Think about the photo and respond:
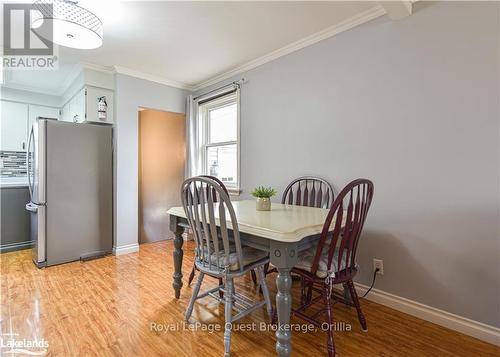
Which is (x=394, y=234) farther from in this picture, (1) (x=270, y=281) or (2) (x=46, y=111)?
(2) (x=46, y=111)

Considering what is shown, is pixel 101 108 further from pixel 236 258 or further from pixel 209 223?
pixel 236 258

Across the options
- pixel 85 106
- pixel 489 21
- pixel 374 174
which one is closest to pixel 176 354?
pixel 374 174

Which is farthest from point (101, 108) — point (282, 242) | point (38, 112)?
point (282, 242)

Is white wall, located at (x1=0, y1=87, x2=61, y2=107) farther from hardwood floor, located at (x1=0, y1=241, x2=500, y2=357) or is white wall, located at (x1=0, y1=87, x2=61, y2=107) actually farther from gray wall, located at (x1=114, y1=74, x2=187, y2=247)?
hardwood floor, located at (x1=0, y1=241, x2=500, y2=357)

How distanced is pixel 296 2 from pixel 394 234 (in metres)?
1.94

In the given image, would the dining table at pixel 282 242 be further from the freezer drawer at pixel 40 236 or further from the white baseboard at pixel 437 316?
the freezer drawer at pixel 40 236

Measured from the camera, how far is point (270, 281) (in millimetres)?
2510

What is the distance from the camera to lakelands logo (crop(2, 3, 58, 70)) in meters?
2.09

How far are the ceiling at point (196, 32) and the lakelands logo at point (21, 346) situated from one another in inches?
92.9

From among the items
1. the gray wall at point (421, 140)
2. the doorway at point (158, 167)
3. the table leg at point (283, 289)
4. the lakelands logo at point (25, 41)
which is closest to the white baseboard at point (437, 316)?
the gray wall at point (421, 140)

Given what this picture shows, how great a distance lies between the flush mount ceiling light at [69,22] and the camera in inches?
67.4

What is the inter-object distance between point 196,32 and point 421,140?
213 centimetres

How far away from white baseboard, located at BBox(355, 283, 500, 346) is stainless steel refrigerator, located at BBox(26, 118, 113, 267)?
3017 millimetres

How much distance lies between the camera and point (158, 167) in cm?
393
